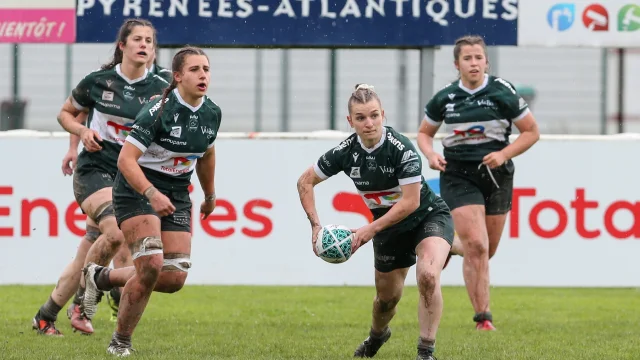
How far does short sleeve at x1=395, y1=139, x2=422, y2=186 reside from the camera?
7.08 m

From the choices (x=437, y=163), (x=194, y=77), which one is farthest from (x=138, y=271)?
(x=437, y=163)

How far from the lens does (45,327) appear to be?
336 inches

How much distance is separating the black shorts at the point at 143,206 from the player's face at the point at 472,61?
2.67m

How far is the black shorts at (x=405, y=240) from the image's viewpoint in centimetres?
738

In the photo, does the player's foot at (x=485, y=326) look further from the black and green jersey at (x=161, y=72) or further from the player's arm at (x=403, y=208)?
the black and green jersey at (x=161, y=72)

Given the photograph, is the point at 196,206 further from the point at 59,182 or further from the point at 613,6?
the point at 613,6

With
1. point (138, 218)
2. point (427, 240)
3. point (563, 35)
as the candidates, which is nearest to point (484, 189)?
point (427, 240)

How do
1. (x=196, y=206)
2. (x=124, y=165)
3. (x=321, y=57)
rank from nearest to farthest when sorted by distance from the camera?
1. (x=124, y=165)
2. (x=196, y=206)
3. (x=321, y=57)

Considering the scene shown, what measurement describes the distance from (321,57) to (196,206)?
9.22 ft

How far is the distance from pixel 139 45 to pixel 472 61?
2501mm

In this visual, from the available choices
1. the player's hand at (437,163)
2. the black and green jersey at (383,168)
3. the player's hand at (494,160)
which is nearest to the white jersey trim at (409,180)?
the black and green jersey at (383,168)

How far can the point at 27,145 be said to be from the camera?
1238cm

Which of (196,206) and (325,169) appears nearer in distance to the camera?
(325,169)

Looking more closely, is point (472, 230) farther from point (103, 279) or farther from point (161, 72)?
point (103, 279)
